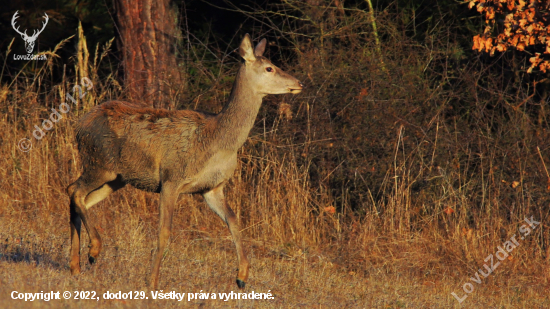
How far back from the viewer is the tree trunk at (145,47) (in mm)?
10992

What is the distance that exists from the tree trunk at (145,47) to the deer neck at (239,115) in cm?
420

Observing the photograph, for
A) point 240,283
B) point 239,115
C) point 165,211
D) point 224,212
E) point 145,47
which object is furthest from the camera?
point 145,47

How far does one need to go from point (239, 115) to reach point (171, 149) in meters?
0.72

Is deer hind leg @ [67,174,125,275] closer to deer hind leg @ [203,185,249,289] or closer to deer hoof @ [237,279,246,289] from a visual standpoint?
deer hind leg @ [203,185,249,289]

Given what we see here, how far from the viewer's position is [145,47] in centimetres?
1109

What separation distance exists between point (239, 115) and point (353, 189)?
3853 mm

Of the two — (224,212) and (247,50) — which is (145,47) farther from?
(224,212)

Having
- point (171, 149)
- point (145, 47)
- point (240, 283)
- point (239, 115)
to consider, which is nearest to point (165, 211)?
point (171, 149)

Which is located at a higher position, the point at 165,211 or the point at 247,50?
the point at 247,50

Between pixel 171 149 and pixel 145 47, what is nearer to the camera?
pixel 171 149

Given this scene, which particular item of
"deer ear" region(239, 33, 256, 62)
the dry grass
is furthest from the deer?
the dry grass

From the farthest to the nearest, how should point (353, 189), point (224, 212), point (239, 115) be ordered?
point (353, 189) < point (224, 212) < point (239, 115)

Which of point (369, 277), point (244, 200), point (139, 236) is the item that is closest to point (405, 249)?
point (369, 277)

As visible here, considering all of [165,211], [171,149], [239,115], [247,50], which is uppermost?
[247,50]
